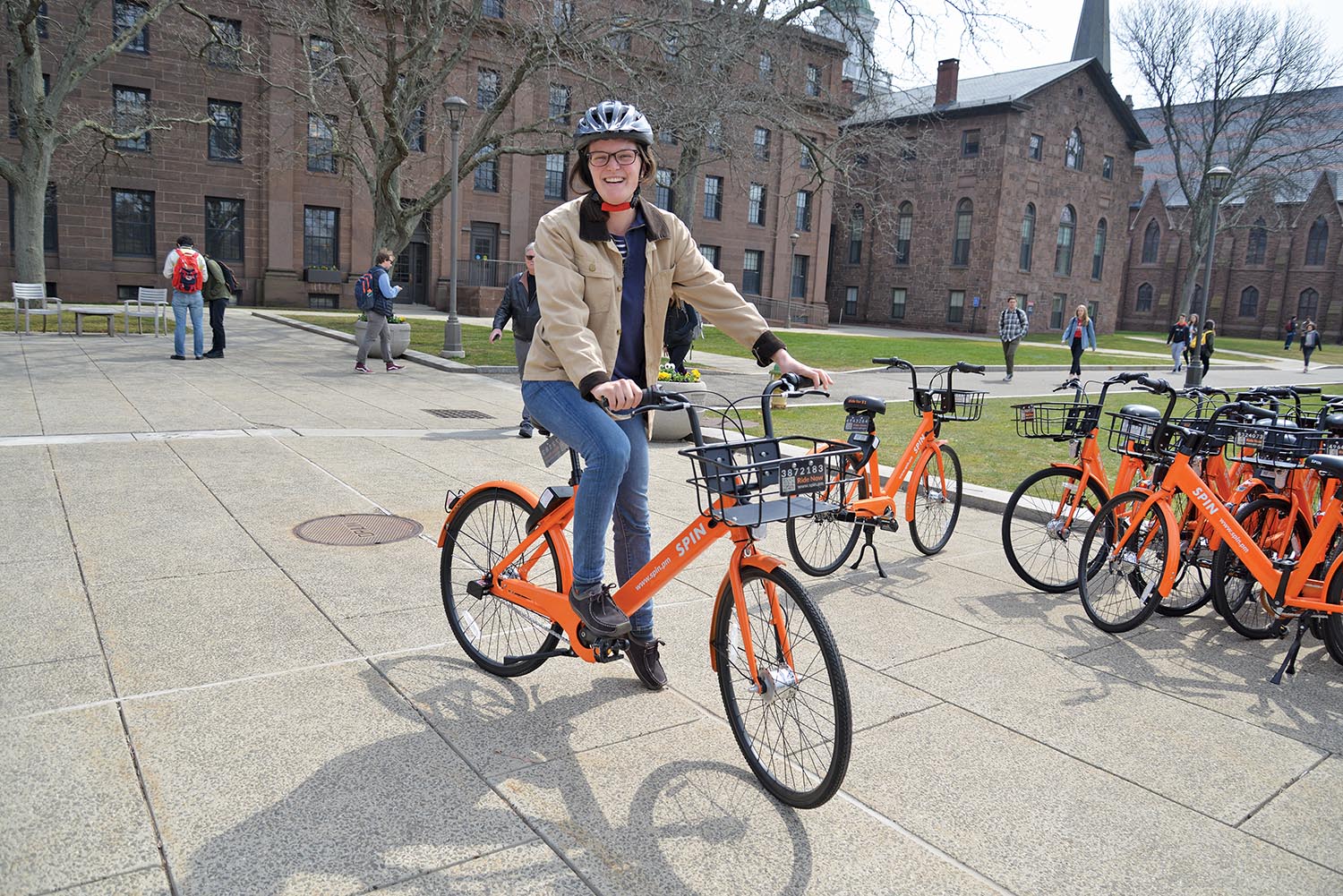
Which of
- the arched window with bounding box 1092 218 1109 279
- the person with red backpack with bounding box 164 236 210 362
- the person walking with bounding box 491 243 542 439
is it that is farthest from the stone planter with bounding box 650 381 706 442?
the arched window with bounding box 1092 218 1109 279

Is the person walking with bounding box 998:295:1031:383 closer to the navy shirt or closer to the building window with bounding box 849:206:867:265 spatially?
the navy shirt

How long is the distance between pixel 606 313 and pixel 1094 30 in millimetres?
80250

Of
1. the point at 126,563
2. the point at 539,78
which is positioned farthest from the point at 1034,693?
the point at 539,78

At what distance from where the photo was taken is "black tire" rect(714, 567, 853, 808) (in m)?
2.79

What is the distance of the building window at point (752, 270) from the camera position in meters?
47.2

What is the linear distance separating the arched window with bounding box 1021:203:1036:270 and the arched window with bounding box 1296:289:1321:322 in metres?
25.5

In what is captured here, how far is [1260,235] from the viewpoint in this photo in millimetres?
65500

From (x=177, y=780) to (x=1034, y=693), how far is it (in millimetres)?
3331

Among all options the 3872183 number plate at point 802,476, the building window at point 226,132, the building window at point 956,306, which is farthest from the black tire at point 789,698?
the building window at point 956,306

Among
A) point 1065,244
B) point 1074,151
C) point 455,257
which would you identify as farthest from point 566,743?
point 1074,151

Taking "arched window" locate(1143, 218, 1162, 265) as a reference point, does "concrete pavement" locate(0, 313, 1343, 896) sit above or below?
below

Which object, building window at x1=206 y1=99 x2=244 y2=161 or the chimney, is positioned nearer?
building window at x1=206 y1=99 x2=244 y2=161

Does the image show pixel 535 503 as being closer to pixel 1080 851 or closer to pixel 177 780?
pixel 177 780

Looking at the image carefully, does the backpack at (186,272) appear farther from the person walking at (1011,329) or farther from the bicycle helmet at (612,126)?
the person walking at (1011,329)
